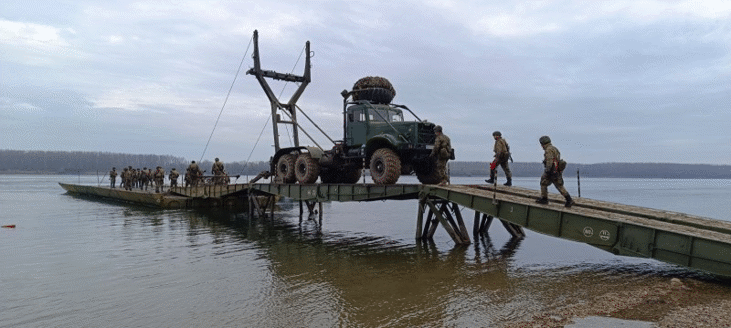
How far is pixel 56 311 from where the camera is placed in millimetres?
8078

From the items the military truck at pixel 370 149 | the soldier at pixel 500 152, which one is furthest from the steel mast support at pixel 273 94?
the soldier at pixel 500 152

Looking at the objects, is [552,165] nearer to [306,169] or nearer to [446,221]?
[446,221]

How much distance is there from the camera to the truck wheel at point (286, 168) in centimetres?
1911

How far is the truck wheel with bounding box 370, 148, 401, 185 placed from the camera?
1470 centimetres

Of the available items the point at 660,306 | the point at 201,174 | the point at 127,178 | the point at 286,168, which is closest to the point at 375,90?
the point at 286,168

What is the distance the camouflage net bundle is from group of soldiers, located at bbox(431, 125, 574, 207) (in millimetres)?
3502

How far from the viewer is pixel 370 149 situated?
52.6 ft

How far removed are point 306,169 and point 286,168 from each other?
1480 mm

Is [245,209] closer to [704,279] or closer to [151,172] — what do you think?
[151,172]

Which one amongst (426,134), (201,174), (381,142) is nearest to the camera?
(426,134)

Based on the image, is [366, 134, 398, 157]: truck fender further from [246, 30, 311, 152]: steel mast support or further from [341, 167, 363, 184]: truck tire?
[246, 30, 311, 152]: steel mast support

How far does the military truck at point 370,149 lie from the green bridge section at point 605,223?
108cm

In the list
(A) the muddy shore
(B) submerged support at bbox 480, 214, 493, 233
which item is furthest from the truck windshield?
(A) the muddy shore

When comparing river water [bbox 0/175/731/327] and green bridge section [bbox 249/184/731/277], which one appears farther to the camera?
green bridge section [bbox 249/184/731/277]
